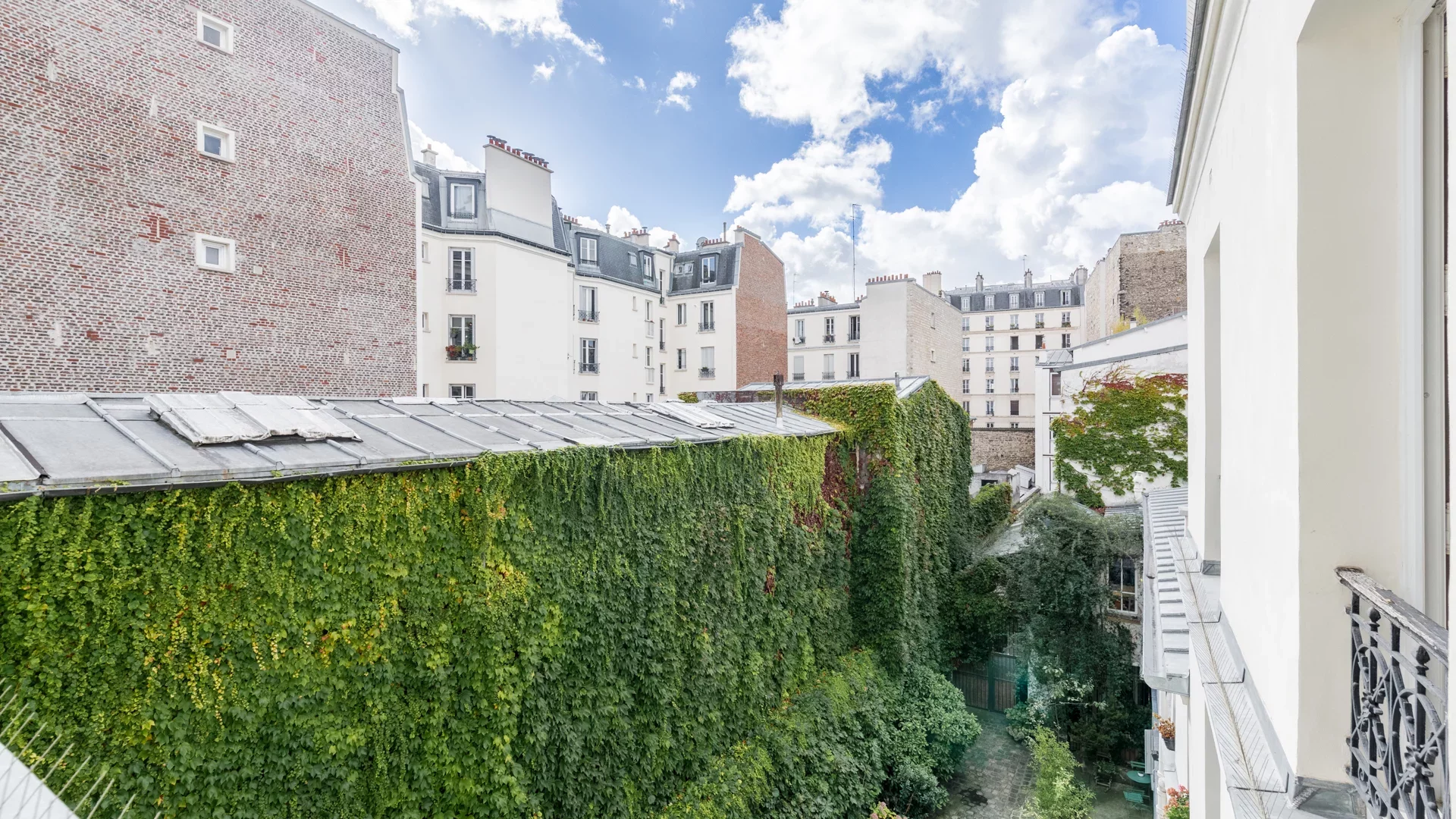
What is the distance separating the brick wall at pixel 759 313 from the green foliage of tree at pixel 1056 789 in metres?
18.6

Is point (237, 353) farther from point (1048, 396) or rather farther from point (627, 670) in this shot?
point (1048, 396)

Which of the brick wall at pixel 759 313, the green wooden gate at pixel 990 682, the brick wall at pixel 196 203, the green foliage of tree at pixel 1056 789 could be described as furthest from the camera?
the brick wall at pixel 759 313

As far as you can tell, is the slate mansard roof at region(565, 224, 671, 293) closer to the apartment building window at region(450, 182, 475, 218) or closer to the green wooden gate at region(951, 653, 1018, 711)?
the apartment building window at region(450, 182, 475, 218)

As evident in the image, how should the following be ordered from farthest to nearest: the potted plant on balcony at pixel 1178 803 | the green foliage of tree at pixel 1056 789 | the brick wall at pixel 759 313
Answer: the brick wall at pixel 759 313, the green foliage of tree at pixel 1056 789, the potted plant on balcony at pixel 1178 803

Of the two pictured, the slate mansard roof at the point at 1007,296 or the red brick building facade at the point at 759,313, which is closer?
the red brick building facade at the point at 759,313

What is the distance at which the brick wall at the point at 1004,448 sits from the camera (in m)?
33.1

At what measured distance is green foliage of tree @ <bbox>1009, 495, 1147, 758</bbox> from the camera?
44.6 ft

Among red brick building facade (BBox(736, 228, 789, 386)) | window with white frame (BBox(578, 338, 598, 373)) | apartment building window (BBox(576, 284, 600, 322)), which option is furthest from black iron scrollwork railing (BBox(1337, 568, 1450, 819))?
red brick building facade (BBox(736, 228, 789, 386))

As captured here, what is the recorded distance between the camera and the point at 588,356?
82.3 ft

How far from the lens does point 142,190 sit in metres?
10.4

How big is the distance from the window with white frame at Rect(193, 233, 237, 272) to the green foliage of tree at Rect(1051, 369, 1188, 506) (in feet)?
60.9

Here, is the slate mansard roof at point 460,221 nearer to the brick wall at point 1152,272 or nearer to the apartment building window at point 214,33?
the apartment building window at point 214,33

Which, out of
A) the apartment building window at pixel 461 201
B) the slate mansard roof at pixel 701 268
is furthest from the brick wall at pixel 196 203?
the slate mansard roof at pixel 701 268

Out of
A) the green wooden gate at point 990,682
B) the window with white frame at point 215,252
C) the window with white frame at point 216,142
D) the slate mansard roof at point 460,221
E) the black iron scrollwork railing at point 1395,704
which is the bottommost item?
the green wooden gate at point 990,682
